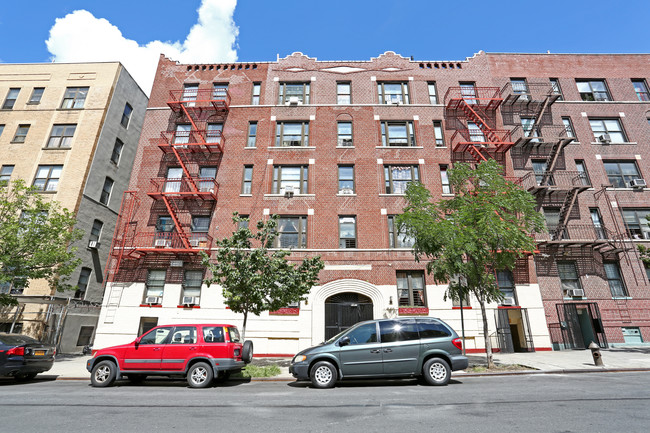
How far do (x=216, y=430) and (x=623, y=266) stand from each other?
24984mm

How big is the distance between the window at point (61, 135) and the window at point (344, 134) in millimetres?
19445

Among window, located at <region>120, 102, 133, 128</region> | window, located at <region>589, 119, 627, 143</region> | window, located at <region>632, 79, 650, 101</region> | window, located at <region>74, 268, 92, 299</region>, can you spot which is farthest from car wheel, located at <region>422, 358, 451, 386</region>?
window, located at <region>120, 102, 133, 128</region>

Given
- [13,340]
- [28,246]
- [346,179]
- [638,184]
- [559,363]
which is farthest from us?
[346,179]

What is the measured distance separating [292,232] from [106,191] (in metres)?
15.1

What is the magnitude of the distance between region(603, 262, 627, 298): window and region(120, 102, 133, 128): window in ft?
118

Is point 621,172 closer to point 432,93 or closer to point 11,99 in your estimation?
point 432,93

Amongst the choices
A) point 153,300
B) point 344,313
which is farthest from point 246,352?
point 153,300

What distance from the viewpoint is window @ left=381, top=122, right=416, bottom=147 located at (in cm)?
2317

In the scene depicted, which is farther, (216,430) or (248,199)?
(248,199)

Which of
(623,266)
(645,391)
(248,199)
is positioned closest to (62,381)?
(248,199)

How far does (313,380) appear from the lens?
9.63 meters

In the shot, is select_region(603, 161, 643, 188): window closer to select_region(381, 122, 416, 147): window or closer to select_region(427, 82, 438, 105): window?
select_region(427, 82, 438, 105): window

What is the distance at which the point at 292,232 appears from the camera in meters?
21.0

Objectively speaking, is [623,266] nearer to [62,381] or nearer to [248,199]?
[248,199]
